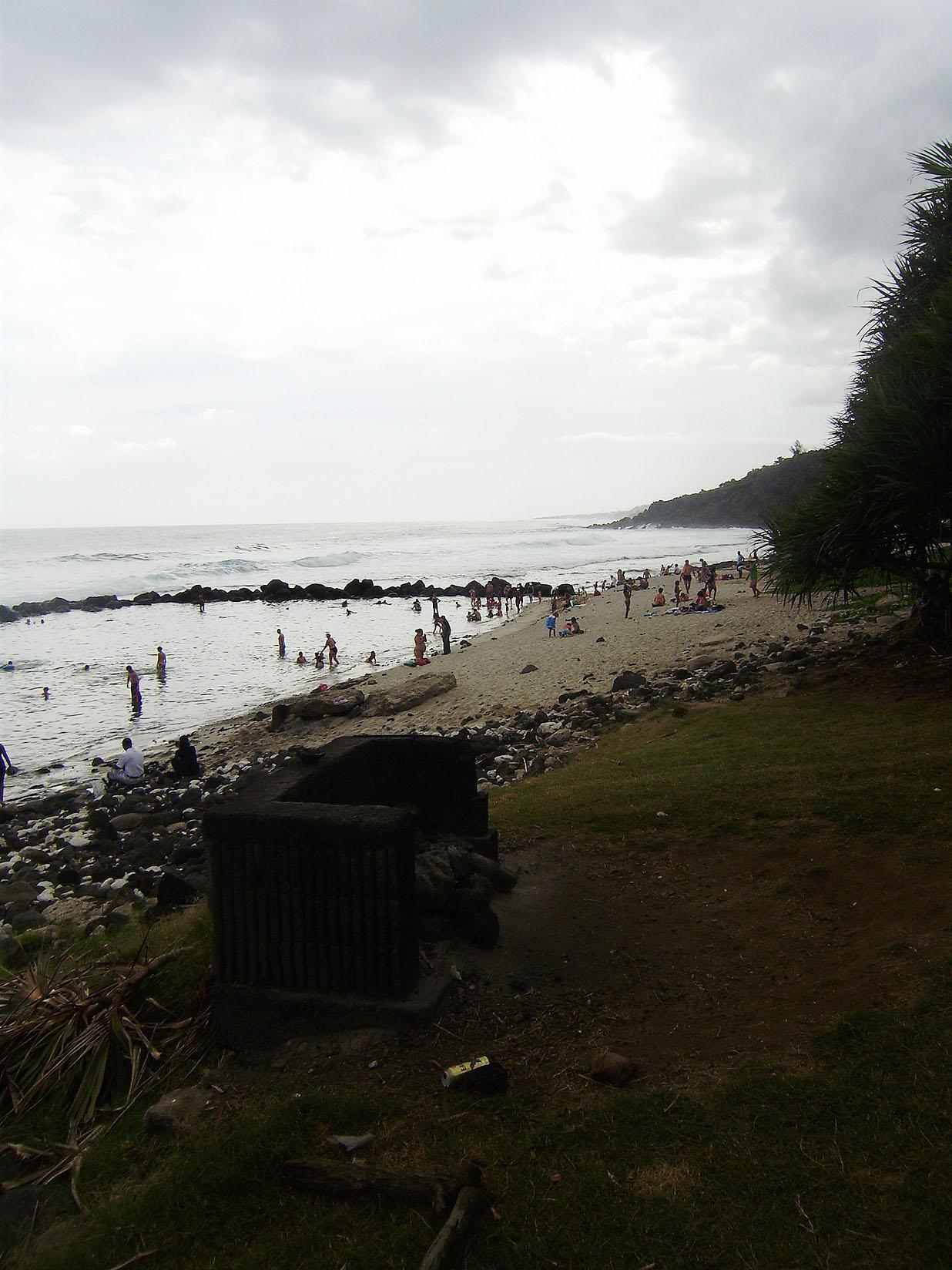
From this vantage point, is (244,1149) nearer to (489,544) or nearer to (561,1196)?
(561,1196)

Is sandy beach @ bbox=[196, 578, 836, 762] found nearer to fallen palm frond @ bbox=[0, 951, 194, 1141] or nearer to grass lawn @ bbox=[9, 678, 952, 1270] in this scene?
fallen palm frond @ bbox=[0, 951, 194, 1141]

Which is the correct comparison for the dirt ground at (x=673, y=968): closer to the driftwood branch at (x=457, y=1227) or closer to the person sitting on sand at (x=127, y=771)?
the driftwood branch at (x=457, y=1227)

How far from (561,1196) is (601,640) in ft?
63.8

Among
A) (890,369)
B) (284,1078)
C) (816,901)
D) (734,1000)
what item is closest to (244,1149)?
(284,1078)

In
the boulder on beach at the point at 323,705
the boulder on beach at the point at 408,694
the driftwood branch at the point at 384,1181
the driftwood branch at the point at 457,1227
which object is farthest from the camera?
the boulder on beach at the point at 323,705

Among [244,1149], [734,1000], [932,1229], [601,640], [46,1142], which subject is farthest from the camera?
[601,640]

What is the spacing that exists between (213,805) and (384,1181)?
3.93 m

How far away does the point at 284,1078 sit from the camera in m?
4.19

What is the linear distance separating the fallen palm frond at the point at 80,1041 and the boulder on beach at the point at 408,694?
12810mm

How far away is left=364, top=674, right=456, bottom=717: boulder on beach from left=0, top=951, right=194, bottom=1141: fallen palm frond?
12.8 m

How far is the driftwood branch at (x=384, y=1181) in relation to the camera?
3129 mm

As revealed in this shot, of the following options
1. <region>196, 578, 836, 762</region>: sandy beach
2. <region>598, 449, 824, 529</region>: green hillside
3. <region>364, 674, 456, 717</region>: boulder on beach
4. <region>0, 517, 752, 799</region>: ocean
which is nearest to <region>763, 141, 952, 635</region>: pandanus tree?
<region>196, 578, 836, 762</region>: sandy beach

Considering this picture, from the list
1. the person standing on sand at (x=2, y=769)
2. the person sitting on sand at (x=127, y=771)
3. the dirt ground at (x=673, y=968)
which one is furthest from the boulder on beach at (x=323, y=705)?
the dirt ground at (x=673, y=968)

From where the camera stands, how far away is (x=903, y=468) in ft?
34.0
